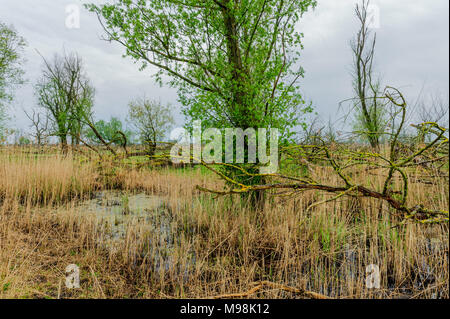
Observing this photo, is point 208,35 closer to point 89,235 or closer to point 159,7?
point 159,7

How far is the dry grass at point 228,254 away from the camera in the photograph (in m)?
2.42

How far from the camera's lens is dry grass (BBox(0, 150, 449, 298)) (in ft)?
7.95

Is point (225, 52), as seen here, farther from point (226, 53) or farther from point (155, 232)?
point (155, 232)

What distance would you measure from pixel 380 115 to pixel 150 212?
13731 mm

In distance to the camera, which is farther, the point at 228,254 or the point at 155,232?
the point at 155,232

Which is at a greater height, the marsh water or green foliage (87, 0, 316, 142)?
green foliage (87, 0, 316, 142)

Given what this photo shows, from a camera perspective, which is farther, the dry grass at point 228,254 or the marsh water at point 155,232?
the marsh water at point 155,232

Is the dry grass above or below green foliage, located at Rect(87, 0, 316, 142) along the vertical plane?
below

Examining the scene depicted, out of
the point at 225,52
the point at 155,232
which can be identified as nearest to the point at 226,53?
the point at 225,52

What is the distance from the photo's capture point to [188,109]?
4.04 metres

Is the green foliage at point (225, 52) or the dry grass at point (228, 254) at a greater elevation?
the green foliage at point (225, 52)

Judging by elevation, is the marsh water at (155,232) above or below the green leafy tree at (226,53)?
below

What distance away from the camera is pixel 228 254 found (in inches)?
129

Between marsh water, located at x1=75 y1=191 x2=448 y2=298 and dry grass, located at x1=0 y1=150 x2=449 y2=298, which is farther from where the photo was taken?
marsh water, located at x1=75 y1=191 x2=448 y2=298
